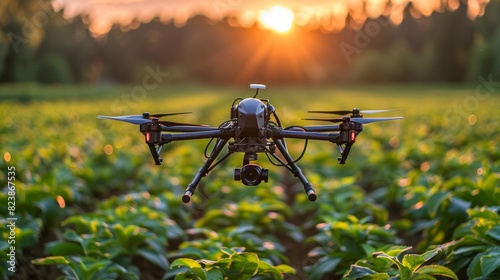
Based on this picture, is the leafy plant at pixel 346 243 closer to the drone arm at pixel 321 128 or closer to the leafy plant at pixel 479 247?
the leafy plant at pixel 479 247

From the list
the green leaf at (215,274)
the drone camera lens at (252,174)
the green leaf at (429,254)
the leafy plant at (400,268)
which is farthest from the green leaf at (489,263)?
the drone camera lens at (252,174)

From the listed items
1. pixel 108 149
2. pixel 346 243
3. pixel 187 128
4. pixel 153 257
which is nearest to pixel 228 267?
pixel 346 243

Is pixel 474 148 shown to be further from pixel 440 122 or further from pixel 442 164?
pixel 440 122

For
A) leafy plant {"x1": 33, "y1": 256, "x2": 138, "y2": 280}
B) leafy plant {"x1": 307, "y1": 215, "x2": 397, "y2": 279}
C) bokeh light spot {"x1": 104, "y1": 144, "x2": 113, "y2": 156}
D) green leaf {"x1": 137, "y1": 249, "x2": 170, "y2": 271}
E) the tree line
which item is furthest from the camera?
the tree line

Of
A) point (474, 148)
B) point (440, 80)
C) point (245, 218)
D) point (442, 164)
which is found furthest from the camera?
point (440, 80)

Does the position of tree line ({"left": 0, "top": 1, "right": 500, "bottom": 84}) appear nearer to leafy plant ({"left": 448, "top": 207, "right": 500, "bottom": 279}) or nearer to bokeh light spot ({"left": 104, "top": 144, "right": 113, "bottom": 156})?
bokeh light spot ({"left": 104, "top": 144, "right": 113, "bottom": 156})

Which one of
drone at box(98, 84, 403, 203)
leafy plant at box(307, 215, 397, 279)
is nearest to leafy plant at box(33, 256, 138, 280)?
leafy plant at box(307, 215, 397, 279)

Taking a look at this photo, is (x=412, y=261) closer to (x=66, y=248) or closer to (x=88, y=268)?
(x=88, y=268)

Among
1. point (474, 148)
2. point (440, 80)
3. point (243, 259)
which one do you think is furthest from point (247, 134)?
point (440, 80)
